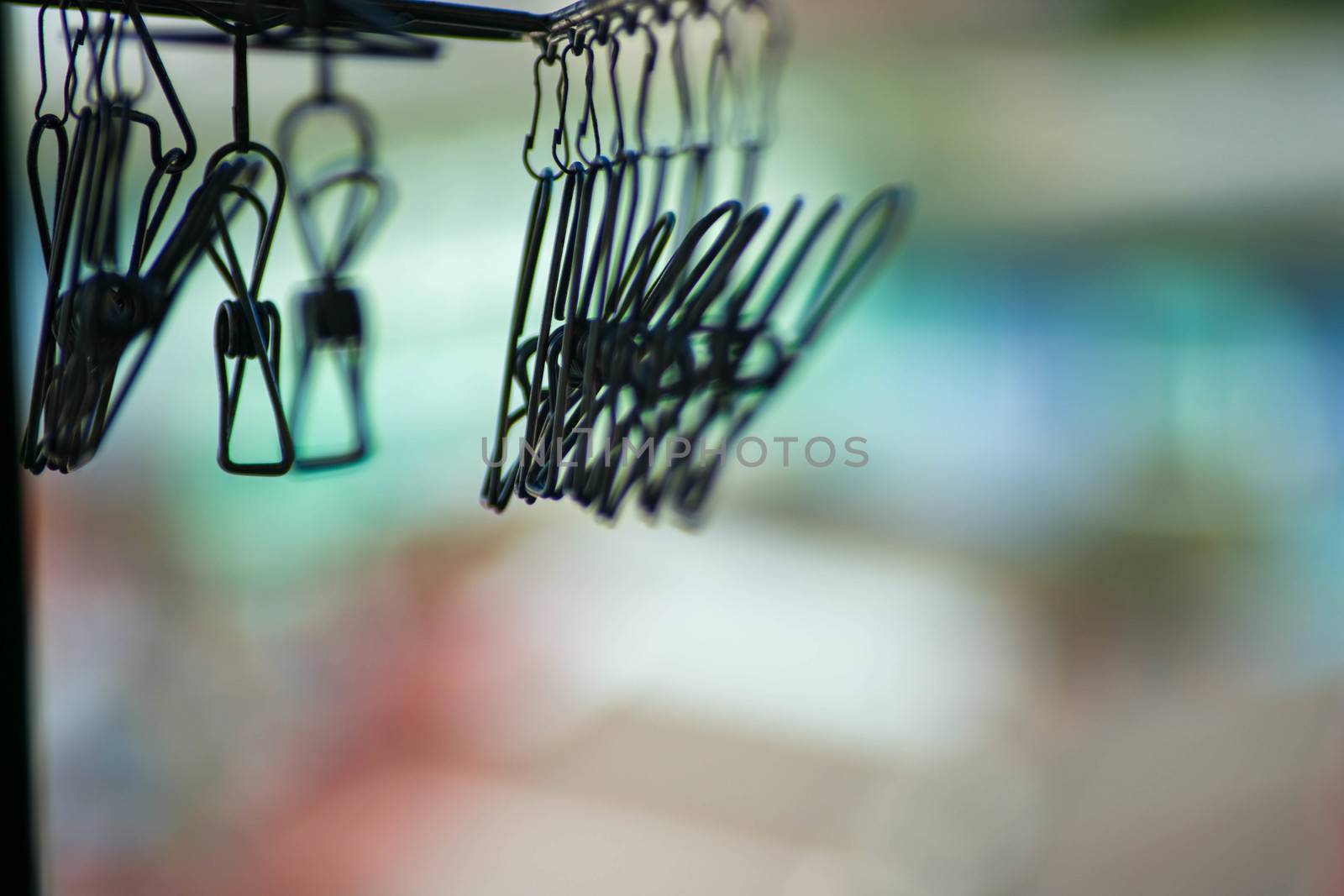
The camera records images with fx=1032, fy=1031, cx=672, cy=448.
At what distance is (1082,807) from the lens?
1.46 m

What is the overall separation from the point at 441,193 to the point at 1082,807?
1.22 metres

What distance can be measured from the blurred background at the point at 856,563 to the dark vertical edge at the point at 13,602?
0.43m

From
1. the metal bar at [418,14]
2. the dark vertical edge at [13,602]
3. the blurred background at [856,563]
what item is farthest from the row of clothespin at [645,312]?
→ the blurred background at [856,563]

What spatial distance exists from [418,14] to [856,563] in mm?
1187

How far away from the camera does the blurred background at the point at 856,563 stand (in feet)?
4.31

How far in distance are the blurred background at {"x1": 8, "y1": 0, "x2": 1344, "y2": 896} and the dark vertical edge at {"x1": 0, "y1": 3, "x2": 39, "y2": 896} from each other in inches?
16.8

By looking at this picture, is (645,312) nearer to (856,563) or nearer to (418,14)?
(418,14)

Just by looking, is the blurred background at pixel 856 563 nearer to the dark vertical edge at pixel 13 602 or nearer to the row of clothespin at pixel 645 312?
the dark vertical edge at pixel 13 602

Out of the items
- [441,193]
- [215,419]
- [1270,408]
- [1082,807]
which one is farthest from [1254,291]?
[215,419]

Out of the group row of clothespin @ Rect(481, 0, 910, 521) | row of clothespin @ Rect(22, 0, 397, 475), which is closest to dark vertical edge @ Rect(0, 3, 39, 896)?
row of clothespin @ Rect(22, 0, 397, 475)

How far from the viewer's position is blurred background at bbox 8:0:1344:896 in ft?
4.31

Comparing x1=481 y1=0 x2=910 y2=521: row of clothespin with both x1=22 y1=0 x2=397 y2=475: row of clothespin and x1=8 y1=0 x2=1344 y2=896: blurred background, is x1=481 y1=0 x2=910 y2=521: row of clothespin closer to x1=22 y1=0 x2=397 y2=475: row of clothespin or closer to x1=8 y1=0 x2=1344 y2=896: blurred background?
x1=22 y1=0 x2=397 y2=475: row of clothespin

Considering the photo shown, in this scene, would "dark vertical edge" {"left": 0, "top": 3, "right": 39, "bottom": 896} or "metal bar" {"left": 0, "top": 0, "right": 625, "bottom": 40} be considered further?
"dark vertical edge" {"left": 0, "top": 3, "right": 39, "bottom": 896}

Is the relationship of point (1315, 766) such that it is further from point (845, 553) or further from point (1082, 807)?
point (845, 553)
